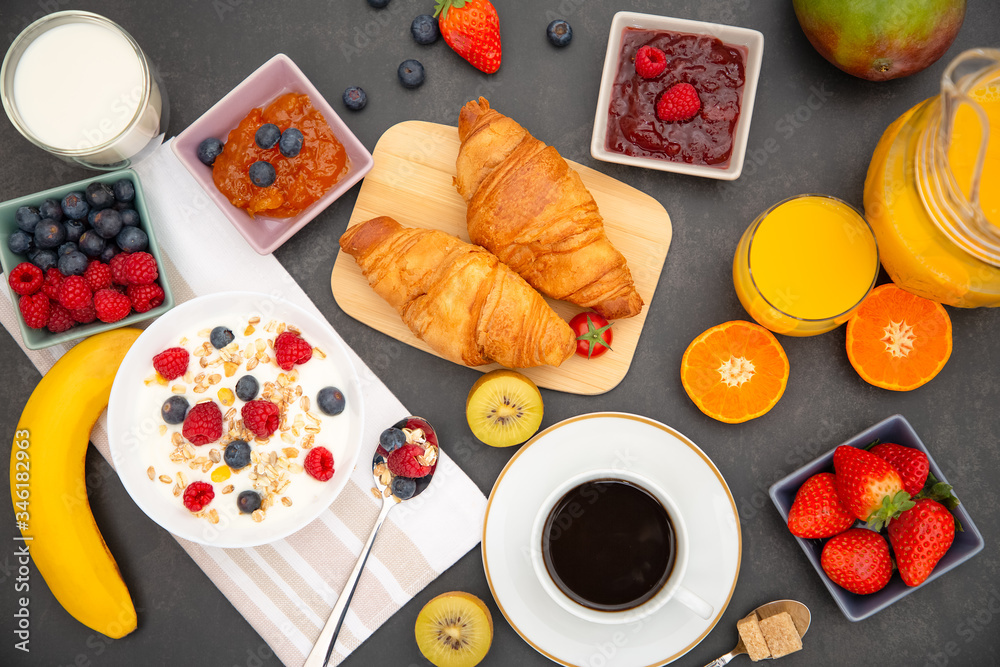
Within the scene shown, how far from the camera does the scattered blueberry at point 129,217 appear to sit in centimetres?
183

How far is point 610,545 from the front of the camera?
1810 mm

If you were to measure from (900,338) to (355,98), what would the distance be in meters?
1.81

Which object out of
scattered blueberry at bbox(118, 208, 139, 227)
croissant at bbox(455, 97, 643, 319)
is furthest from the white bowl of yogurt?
croissant at bbox(455, 97, 643, 319)

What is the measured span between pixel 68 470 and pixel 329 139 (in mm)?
1250

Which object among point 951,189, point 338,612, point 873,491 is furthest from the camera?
point 338,612

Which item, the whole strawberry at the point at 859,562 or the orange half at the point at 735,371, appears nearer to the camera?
the whole strawberry at the point at 859,562

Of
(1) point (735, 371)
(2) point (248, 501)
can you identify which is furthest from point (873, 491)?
(2) point (248, 501)

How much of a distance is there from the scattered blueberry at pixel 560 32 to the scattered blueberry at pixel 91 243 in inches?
58.4

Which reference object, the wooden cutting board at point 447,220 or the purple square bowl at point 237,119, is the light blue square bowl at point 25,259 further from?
the wooden cutting board at point 447,220

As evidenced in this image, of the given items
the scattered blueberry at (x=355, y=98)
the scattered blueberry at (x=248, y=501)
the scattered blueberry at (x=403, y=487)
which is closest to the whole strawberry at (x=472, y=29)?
the scattered blueberry at (x=355, y=98)

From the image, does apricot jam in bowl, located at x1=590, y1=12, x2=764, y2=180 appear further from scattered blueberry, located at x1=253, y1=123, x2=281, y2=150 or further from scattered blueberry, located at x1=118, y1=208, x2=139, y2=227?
scattered blueberry, located at x1=118, y1=208, x2=139, y2=227

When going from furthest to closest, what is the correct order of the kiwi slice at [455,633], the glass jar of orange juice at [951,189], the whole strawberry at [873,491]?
the kiwi slice at [455,633], the whole strawberry at [873,491], the glass jar of orange juice at [951,189]

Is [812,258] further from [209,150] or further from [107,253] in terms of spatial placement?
[107,253]

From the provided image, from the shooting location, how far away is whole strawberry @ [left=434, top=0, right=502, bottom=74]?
73.3 inches
